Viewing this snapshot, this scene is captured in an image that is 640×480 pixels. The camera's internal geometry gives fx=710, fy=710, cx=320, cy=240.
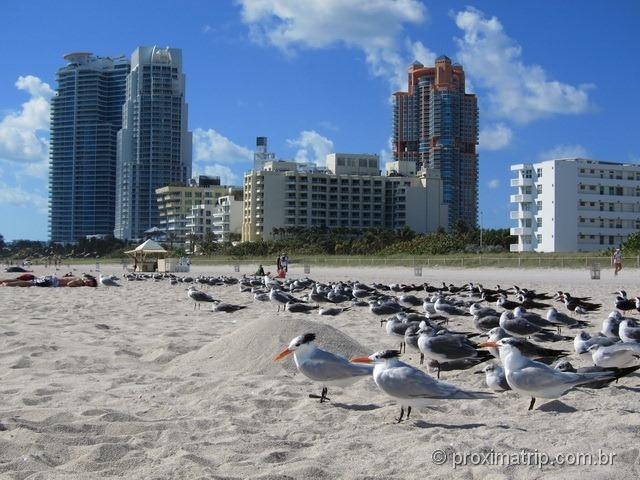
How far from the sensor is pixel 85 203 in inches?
7180

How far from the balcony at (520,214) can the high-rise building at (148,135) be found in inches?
4065

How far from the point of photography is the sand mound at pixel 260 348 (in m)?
8.73

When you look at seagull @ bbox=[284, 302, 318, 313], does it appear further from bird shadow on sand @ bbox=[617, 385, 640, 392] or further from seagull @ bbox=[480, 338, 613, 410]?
seagull @ bbox=[480, 338, 613, 410]

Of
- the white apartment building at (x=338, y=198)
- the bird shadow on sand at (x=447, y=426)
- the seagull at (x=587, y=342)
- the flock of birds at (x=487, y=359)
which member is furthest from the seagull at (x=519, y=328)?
the white apartment building at (x=338, y=198)

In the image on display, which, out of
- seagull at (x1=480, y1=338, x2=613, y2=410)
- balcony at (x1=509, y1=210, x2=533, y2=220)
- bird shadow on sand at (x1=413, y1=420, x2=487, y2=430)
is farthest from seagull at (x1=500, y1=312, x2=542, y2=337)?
balcony at (x1=509, y1=210, x2=533, y2=220)

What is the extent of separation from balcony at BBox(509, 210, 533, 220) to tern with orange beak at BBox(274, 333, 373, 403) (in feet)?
254

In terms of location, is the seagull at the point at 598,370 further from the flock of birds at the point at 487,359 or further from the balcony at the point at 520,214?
the balcony at the point at 520,214

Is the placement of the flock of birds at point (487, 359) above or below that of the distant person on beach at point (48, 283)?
above

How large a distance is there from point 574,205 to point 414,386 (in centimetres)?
7782

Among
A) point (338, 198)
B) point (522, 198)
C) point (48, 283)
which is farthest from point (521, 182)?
point (48, 283)

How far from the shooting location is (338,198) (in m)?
123

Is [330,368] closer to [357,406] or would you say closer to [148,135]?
[357,406]

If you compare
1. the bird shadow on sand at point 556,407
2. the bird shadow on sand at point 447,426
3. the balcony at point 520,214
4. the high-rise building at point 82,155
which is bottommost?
the bird shadow on sand at point 447,426

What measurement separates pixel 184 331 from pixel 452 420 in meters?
7.38
